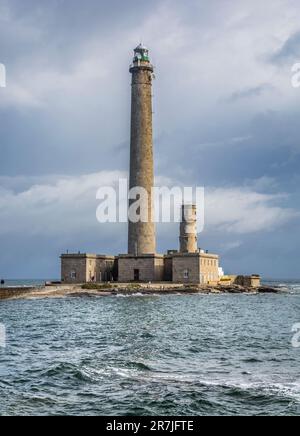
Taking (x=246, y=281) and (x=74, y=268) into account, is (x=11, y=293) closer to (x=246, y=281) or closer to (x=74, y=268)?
(x=74, y=268)

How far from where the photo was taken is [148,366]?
22.8 meters

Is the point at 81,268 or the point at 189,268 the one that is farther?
the point at 81,268

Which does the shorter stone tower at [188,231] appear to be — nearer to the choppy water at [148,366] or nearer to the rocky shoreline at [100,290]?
the rocky shoreline at [100,290]

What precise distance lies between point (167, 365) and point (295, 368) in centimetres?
441

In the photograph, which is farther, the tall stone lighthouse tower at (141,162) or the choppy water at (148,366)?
the tall stone lighthouse tower at (141,162)

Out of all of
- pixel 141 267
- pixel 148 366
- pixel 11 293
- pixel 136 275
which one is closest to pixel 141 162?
pixel 141 267

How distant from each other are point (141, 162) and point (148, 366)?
58.9 m

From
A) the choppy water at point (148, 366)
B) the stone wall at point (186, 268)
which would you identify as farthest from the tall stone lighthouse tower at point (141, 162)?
the choppy water at point (148, 366)

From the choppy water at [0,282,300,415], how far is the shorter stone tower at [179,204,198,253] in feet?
130

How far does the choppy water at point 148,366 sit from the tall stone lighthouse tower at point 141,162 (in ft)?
118

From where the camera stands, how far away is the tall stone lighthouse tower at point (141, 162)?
8056 centimetres

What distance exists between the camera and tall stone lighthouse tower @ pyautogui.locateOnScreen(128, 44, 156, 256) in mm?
80562
